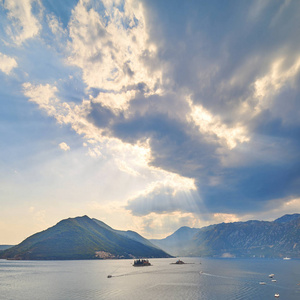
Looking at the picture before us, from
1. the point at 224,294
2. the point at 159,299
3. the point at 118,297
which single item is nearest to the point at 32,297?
the point at 118,297

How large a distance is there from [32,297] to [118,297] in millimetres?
42275

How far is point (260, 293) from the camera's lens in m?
125

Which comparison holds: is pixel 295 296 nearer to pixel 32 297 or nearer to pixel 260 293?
pixel 260 293

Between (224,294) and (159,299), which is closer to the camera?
(159,299)

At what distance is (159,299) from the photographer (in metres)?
111

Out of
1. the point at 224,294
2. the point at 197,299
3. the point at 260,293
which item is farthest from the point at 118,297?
the point at 260,293

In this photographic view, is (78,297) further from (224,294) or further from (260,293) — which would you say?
(260,293)

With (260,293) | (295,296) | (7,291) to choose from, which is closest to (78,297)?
(7,291)

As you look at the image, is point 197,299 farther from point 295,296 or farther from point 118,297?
point 295,296

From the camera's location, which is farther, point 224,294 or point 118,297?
point 224,294

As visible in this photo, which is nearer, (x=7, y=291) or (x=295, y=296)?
(x=295, y=296)

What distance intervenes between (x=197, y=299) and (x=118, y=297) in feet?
127

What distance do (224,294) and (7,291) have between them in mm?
121374

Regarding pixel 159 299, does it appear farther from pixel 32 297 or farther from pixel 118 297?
pixel 32 297
